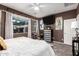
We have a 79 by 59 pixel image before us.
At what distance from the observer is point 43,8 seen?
239cm

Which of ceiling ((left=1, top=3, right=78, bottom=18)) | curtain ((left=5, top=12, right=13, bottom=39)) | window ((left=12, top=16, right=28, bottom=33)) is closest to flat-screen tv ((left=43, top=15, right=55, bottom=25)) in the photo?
ceiling ((left=1, top=3, right=78, bottom=18))

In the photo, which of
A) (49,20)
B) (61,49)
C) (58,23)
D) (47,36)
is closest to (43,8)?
(49,20)

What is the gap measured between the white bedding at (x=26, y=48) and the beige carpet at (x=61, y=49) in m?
0.09

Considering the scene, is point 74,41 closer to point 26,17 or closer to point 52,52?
point 52,52

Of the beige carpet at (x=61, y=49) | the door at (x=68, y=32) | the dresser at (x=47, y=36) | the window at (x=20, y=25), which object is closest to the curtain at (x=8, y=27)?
the window at (x=20, y=25)

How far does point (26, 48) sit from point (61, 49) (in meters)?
0.72

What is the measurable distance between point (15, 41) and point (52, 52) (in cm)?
78

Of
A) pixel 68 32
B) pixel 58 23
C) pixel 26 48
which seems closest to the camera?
pixel 26 48

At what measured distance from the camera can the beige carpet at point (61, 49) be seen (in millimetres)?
2363

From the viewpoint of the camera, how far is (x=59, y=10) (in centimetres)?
243

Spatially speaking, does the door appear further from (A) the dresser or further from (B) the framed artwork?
(A) the dresser

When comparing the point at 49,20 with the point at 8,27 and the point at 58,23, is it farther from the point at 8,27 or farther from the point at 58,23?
the point at 8,27

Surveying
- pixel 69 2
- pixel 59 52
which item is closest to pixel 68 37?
pixel 59 52

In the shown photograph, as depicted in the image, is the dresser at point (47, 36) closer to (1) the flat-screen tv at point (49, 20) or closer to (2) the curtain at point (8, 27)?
(1) the flat-screen tv at point (49, 20)
